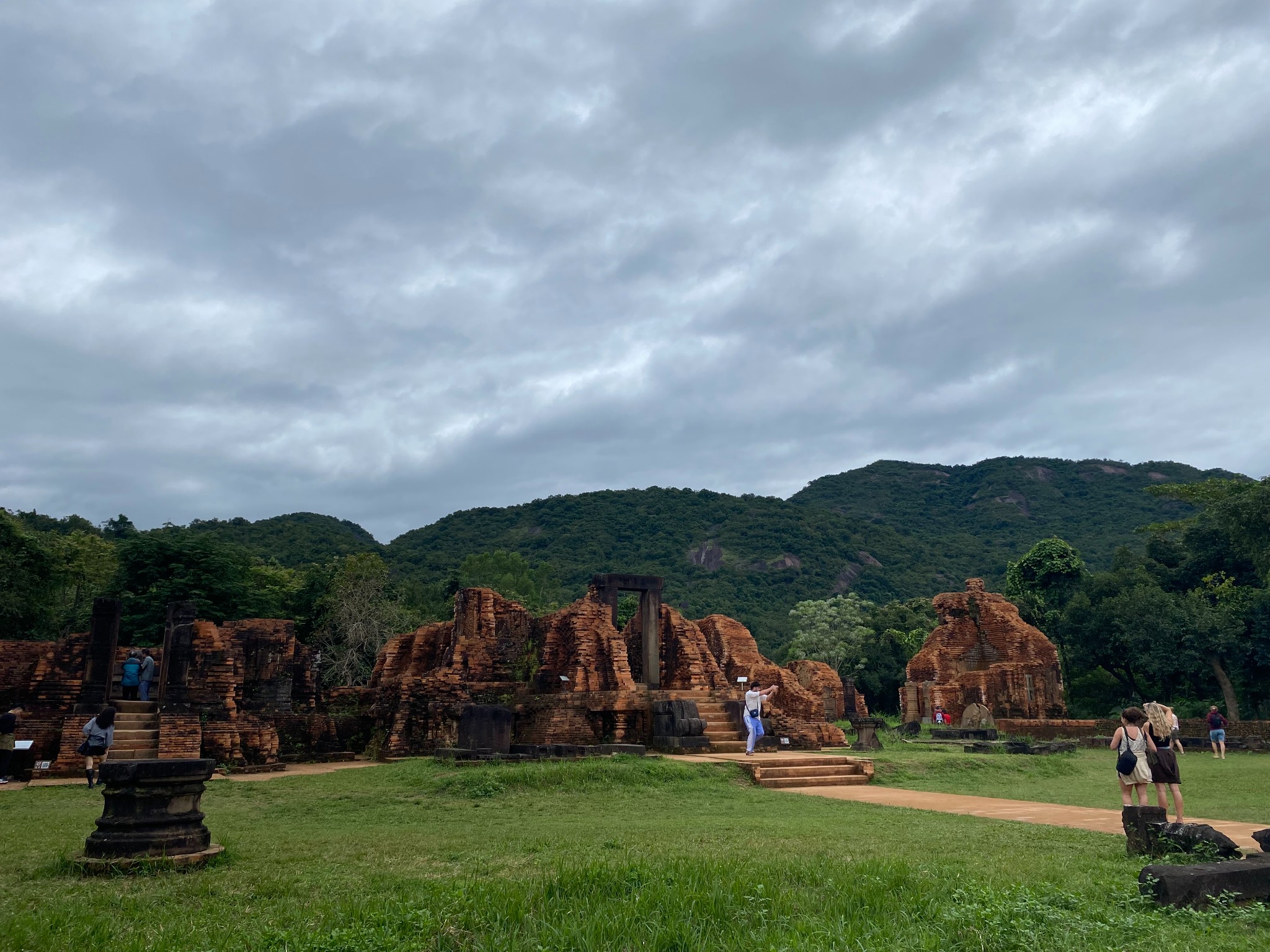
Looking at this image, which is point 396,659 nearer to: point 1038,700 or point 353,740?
point 353,740

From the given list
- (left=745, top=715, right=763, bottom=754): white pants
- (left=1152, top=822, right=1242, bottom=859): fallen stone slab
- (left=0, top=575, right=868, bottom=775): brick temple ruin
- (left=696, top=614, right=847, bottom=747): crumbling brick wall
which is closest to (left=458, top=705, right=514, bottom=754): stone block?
(left=0, top=575, right=868, bottom=775): brick temple ruin

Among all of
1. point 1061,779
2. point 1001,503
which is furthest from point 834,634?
point 1001,503

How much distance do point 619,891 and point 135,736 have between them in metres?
15.0

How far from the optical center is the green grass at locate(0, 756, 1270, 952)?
4.30 meters

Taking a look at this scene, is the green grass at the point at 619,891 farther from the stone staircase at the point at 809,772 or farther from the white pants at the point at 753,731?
the white pants at the point at 753,731

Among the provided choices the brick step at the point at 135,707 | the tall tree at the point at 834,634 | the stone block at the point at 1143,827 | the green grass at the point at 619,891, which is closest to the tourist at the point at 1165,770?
the green grass at the point at 619,891

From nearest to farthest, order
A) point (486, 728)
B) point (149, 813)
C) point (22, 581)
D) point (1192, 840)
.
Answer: point (1192, 840), point (149, 813), point (486, 728), point (22, 581)

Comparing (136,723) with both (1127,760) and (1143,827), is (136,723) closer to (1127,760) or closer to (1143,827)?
(1127,760)

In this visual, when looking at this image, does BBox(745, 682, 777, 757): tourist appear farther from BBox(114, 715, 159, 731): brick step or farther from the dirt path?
BBox(114, 715, 159, 731): brick step

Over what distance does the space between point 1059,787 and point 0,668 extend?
66.7 ft

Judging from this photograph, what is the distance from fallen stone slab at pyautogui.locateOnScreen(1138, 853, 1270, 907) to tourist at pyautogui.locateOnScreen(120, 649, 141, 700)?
19.0 metres

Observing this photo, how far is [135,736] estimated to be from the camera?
1652 centimetres

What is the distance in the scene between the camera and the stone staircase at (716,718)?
16.8 m

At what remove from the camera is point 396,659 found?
26203 mm
